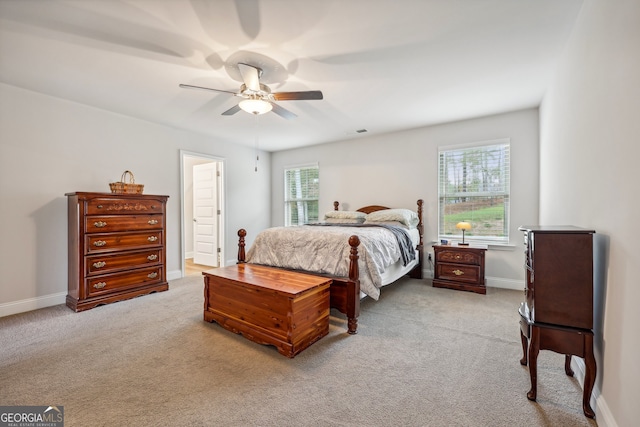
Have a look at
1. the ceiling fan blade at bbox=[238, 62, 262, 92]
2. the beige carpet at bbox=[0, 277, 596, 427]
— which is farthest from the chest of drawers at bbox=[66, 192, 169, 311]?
the ceiling fan blade at bbox=[238, 62, 262, 92]

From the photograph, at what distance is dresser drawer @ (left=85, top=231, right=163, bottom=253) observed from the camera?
330 centimetres

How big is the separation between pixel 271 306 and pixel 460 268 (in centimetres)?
289

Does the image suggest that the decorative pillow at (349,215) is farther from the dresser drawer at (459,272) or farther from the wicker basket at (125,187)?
the wicker basket at (125,187)

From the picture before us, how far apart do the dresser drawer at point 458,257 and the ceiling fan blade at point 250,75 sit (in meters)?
3.27

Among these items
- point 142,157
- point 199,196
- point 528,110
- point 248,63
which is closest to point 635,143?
point 248,63

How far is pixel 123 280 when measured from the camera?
356cm

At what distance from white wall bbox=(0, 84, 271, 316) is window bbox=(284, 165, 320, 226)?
2.63 m

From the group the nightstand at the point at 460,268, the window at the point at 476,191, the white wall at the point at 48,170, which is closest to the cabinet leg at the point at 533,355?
the nightstand at the point at 460,268

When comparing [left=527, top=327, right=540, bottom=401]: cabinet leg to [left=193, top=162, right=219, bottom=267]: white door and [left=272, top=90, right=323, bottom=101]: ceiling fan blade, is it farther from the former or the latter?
[left=193, top=162, right=219, bottom=267]: white door

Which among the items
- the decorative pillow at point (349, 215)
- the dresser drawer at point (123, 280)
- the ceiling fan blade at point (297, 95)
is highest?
the ceiling fan blade at point (297, 95)

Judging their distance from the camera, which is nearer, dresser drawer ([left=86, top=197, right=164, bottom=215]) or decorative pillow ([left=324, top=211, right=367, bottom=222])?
dresser drawer ([left=86, top=197, right=164, bottom=215])

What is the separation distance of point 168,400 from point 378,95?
3.44 m

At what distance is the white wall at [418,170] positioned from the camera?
3904 mm

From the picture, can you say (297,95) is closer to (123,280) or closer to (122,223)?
(122,223)
